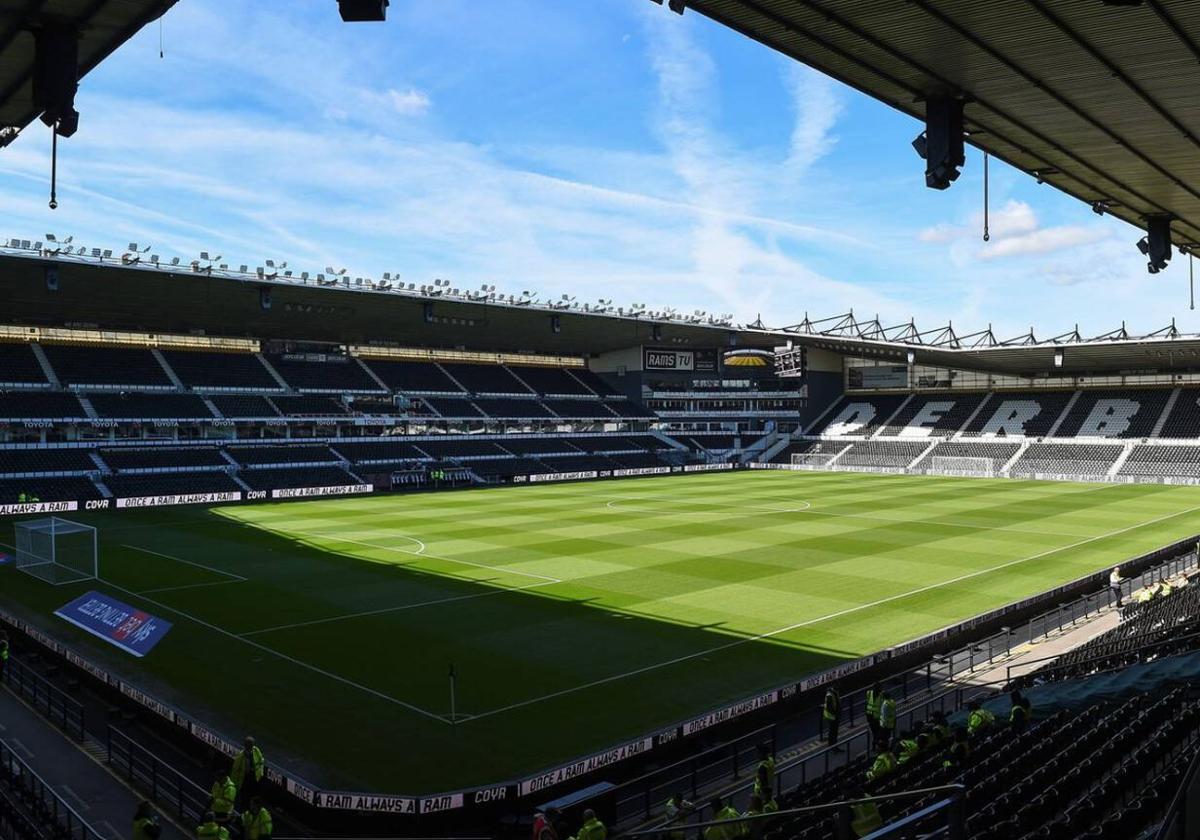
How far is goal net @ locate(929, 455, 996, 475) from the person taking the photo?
75.4 metres

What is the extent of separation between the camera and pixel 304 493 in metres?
59.6

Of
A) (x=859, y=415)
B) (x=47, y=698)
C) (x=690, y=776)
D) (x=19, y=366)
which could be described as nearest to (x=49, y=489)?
(x=19, y=366)

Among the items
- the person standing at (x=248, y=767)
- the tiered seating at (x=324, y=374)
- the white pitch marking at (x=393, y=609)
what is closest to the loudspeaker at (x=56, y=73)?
the person standing at (x=248, y=767)

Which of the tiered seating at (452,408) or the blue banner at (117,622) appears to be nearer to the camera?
the blue banner at (117,622)

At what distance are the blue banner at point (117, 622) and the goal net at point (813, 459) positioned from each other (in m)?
69.4

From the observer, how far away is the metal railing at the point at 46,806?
464 inches

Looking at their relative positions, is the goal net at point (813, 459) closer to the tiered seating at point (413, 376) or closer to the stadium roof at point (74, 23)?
the tiered seating at point (413, 376)

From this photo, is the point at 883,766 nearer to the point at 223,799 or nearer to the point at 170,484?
the point at 223,799

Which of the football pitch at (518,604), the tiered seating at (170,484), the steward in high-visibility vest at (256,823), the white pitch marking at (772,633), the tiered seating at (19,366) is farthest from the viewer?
the tiered seating at (19,366)

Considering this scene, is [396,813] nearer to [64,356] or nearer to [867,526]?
[867,526]

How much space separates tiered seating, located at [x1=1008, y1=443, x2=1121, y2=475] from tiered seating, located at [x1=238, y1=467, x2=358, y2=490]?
5405 centimetres

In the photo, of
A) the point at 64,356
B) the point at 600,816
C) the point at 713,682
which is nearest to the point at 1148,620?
the point at 713,682

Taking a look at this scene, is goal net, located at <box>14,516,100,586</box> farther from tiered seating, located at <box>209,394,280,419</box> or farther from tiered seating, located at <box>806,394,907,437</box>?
tiered seating, located at <box>806,394,907,437</box>

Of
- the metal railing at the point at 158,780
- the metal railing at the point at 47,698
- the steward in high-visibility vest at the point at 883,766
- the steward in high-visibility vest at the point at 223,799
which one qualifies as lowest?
the metal railing at the point at 158,780
